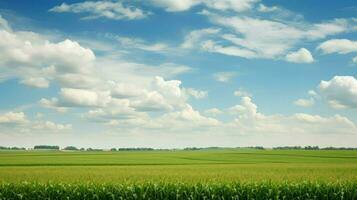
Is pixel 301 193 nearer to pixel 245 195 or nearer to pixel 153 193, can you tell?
pixel 245 195

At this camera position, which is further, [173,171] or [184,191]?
[173,171]

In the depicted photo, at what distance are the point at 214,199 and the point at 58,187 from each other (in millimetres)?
6983

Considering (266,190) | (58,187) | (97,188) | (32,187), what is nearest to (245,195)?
(266,190)

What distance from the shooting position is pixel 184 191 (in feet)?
65.1

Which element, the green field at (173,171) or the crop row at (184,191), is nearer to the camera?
the crop row at (184,191)

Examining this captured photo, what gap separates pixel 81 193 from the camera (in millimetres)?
20000

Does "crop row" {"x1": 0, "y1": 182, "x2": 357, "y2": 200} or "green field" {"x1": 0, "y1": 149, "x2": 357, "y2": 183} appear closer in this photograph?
"crop row" {"x1": 0, "y1": 182, "x2": 357, "y2": 200}

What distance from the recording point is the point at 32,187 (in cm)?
2056

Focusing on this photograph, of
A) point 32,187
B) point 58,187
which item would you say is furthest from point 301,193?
point 32,187

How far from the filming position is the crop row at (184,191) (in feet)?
65.0

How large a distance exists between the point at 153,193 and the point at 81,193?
3.18m

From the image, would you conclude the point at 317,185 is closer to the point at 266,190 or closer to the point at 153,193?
the point at 266,190

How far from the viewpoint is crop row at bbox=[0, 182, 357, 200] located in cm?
1981

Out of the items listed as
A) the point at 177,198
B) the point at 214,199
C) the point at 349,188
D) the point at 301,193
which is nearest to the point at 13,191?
the point at 177,198
